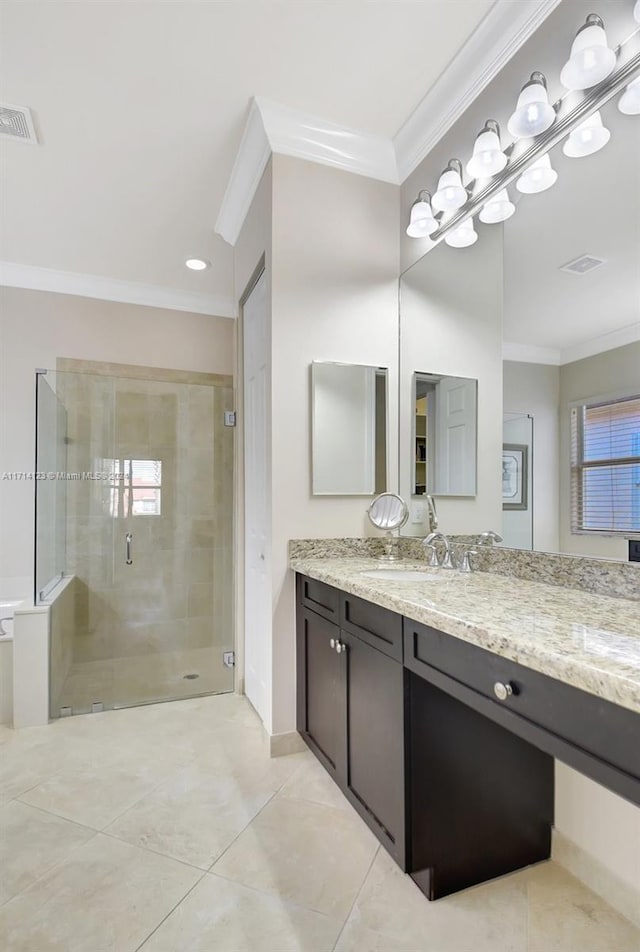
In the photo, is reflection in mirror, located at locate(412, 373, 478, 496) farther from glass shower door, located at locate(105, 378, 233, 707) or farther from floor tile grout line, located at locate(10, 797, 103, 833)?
floor tile grout line, located at locate(10, 797, 103, 833)

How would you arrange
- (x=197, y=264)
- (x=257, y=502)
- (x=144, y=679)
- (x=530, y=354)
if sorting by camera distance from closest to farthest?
(x=530, y=354)
(x=257, y=502)
(x=144, y=679)
(x=197, y=264)

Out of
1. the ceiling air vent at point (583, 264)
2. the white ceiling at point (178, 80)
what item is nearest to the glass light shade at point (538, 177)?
the ceiling air vent at point (583, 264)

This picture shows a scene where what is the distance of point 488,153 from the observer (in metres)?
1.72

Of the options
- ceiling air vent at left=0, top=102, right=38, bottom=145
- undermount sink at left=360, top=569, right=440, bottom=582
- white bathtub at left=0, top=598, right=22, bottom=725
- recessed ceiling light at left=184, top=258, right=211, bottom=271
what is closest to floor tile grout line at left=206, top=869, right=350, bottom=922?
undermount sink at left=360, top=569, right=440, bottom=582

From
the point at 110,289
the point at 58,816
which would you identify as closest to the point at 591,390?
the point at 58,816

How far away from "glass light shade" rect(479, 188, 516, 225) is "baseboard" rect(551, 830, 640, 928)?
2008mm

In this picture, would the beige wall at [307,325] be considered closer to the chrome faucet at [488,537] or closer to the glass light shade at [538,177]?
the chrome faucet at [488,537]

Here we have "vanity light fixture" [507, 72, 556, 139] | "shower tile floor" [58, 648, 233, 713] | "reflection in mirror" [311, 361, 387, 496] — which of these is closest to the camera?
"vanity light fixture" [507, 72, 556, 139]

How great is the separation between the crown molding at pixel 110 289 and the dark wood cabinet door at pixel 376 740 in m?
2.97

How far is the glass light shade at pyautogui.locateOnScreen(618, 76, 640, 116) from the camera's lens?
4.20ft

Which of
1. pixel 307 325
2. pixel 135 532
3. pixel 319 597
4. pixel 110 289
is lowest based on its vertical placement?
pixel 319 597

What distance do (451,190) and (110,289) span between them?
260 centimetres

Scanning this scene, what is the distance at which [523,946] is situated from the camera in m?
1.19

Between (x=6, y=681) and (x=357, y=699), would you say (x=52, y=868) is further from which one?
(x=6, y=681)
